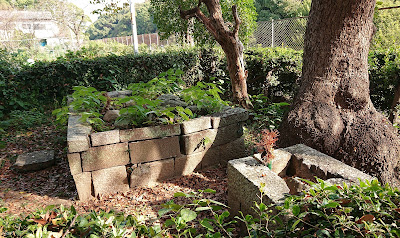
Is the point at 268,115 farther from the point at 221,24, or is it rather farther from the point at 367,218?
the point at 367,218

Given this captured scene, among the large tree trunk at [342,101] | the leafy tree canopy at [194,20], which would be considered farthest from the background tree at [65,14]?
the large tree trunk at [342,101]

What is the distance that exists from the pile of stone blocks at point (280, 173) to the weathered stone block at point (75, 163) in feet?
5.47

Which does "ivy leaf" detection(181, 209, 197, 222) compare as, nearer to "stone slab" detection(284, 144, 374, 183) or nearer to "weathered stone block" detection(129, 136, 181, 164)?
"stone slab" detection(284, 144, 374, 183)

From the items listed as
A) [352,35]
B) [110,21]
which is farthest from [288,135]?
[110,21]

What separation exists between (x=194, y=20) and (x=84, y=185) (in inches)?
314

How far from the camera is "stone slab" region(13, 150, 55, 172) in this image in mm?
3965

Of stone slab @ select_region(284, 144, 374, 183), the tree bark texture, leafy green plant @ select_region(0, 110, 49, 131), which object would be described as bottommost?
leafy green plant @ select_region(0, 110, 49, 131)

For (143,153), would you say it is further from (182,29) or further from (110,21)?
(110,21)

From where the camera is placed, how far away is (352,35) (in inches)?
136

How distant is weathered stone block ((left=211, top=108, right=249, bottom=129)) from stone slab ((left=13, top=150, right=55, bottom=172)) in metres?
2.48

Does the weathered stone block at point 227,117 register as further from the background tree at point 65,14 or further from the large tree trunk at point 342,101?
the background tree at point 65,14

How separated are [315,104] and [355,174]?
1.35m

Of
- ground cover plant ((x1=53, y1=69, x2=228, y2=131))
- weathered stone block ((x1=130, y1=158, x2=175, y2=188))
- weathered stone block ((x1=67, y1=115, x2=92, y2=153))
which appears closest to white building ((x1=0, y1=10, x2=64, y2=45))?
ground cover plant ((x1=53, y1=69, x2=228, y2=131))

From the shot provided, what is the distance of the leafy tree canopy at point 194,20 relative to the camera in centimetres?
898
